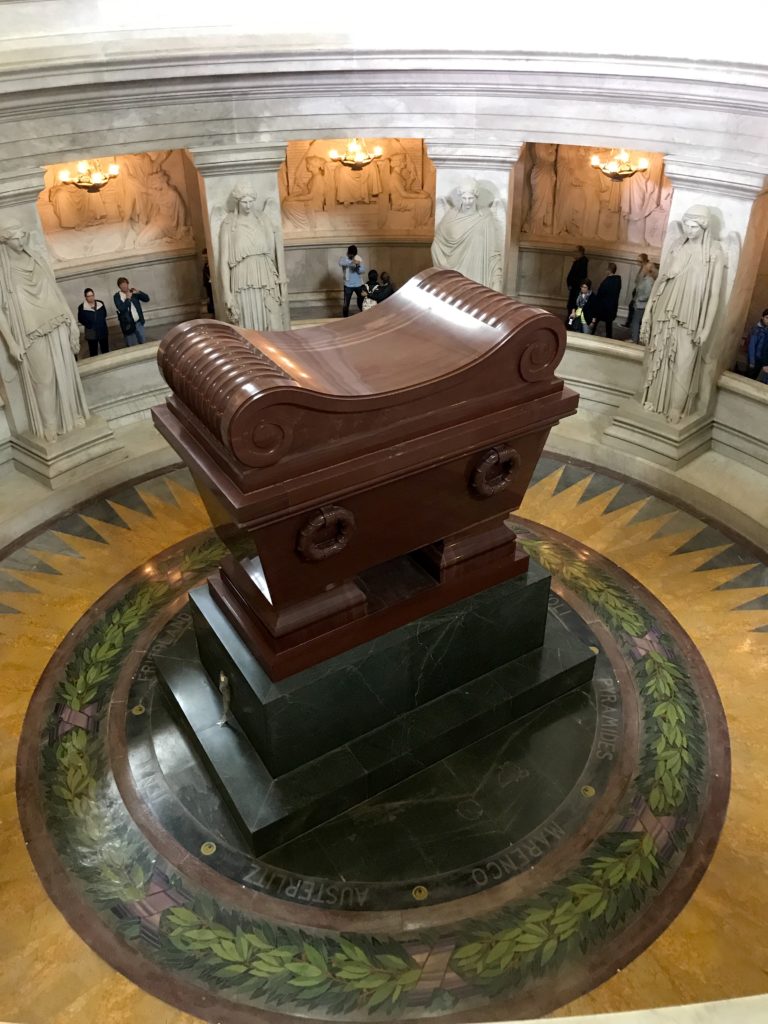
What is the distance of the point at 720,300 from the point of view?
7035mm

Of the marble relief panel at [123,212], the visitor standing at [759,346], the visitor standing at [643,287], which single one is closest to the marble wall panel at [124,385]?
the marble relief panel at [123,212]

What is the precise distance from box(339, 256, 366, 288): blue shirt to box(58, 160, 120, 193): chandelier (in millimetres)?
2827

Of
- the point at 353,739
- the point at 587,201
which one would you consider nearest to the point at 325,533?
the point at 353,739

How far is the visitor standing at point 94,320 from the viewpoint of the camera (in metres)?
8.45

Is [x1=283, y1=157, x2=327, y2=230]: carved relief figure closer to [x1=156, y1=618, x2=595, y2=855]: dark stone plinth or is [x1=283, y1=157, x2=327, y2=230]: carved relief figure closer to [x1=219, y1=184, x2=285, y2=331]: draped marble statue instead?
[x1=219, y1=184, x2=285, y2=331]: draped marble statue

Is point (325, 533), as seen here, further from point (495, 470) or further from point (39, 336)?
point (39, 336)

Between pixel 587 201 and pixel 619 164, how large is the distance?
3.20ft

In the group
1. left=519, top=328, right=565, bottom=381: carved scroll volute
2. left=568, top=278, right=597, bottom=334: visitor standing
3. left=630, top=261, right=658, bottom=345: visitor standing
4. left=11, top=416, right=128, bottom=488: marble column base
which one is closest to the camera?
left=519, top=328, right=565, bottom=381: carved scroll volute

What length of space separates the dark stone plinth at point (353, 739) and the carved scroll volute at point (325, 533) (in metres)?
0.95

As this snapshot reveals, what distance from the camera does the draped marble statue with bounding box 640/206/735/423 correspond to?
685cm

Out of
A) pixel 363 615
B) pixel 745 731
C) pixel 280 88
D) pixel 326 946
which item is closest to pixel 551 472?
pixel 745 731

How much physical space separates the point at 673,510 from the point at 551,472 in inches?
44.9

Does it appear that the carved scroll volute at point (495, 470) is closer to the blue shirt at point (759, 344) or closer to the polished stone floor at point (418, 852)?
the polished stone floor at point (418, 852)

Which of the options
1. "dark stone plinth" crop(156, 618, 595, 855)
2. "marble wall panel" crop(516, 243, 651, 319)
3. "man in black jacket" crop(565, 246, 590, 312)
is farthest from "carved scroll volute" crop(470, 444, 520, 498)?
"marble wall panel" crop(516, 243, 651, 319)
